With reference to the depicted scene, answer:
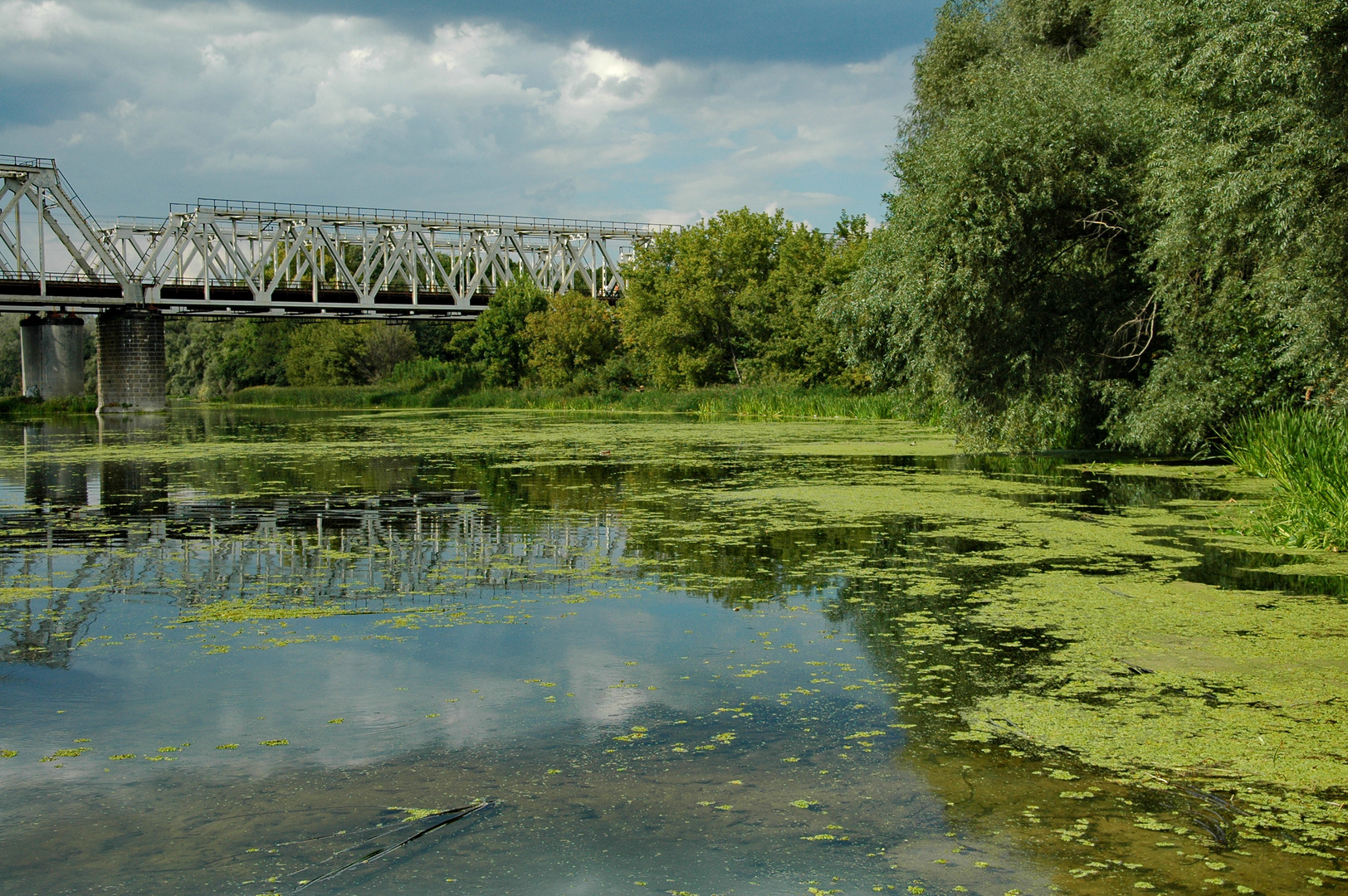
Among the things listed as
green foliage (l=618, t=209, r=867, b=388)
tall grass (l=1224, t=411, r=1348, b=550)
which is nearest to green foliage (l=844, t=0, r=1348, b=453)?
tall grass (l=1224, t=411, r=1348, b=550)

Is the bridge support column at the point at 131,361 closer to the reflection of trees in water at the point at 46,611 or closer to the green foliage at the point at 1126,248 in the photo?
the green foliage at the point at 1126,248

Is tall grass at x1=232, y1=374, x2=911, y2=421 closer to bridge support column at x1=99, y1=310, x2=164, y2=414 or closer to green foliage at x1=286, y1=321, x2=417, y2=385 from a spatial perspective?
green foliage at x1=286, y1=321, x2=417, y2=385

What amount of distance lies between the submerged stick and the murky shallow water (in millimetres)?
38

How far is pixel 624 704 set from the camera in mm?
5520

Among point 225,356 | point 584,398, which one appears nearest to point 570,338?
point 584,398

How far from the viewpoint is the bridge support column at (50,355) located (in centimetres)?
5550

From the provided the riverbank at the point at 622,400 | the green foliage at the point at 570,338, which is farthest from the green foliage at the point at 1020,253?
the green foliage at the point at 570,338

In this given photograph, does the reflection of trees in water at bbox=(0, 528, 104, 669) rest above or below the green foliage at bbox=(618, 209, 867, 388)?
below

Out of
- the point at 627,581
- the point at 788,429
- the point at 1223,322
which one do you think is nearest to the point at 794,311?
the point at 788,429

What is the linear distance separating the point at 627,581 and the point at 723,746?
405 centimetres

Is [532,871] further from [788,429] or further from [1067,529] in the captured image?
[788,429]

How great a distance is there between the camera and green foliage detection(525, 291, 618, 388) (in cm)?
5997

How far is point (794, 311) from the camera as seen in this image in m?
46.4

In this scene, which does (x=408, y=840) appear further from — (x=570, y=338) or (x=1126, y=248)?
(x=570, y=338)
